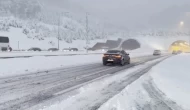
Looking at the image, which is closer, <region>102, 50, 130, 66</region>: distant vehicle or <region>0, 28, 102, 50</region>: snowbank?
<region>102, 50, 130, 66</region>: distant vehicle

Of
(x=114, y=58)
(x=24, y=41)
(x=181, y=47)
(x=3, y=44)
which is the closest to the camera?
(x=114, y=58)

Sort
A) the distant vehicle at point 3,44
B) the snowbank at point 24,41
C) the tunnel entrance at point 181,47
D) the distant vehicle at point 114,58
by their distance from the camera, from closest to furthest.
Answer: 1. the distant vehicle at point 114,58
2. the distant vehicle at point 3,44
3. the snowbank at point 24,41
4. the tunnel entrance at point 181,47

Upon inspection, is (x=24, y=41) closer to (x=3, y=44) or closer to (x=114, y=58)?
(x=3, y=44)

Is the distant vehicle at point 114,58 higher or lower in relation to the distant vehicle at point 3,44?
lower

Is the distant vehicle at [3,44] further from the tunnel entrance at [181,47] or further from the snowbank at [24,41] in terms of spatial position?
the tunnel entrance at [181,47]

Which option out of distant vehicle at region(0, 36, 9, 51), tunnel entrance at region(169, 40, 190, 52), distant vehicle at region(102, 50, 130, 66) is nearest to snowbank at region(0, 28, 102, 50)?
distant vehicle at region(0, 36, 9, 51)

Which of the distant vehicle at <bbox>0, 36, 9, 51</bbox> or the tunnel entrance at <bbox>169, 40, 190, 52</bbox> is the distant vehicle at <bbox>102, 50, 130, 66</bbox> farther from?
the tunnel entrance at <bbox>169, 40, 190, 52</bbox>

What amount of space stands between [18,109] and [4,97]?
1.96 metres

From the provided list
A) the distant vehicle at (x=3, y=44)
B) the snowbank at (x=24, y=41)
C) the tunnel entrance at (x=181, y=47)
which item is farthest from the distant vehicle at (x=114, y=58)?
the tunnel entrance at (x=181, y=47)

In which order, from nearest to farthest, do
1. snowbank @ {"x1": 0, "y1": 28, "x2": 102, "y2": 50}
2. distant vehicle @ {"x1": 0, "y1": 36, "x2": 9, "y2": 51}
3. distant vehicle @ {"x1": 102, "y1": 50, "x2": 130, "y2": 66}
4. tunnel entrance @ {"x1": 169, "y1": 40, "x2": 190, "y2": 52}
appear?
distant vehicle @ {"x1": 102, "y1": 50, "x2": 130, "y2": 66}
distant vehicle @ {"x1": 0, "y1": 36, "x2": 9, "y2": 51}
snowbank @ {"x1": 0, "y1": 28, "x2": 102, "y2": 50}
tunnel entrance @ {"x1": 169, "y1": 40, "x2": 190, "y2": 52}

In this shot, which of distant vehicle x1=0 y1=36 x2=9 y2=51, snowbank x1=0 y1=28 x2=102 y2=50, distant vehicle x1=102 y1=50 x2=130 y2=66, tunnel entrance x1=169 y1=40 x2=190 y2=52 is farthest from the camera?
tunnel entrance x1=169 y1=40 x2=190 y2=52

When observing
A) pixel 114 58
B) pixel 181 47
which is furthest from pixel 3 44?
pixel 181 47

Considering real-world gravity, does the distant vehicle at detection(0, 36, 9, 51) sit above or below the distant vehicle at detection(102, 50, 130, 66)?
above

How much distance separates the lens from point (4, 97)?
8.89 metres
